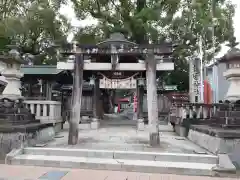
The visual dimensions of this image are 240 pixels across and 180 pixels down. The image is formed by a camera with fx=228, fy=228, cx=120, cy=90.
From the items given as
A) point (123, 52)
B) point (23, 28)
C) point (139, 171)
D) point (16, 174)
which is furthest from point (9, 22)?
point (139, 171)

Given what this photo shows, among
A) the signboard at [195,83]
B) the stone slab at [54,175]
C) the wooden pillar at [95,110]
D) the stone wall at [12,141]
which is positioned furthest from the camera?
the signboard at [195,83]

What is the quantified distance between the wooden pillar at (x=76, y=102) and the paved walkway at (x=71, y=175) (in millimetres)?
2066

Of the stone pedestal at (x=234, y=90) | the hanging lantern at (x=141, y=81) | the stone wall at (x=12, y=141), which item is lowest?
the stone wall at (x=12, y=141)

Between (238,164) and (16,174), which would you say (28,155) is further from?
(238,164)

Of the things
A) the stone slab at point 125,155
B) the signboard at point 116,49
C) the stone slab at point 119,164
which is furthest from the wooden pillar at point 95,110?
the stone slab at point 119,164

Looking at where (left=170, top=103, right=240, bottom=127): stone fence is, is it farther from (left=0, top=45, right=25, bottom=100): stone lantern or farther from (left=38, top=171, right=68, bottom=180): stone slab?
(left=0, top=45, right=25, bottom=100): stone lantern

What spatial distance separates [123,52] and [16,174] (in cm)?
529

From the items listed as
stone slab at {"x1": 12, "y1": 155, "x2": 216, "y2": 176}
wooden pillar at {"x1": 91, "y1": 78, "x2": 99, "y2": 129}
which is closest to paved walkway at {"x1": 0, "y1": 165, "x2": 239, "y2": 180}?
stone slab at {"x1": 12, "y1": 155, "x2": 216, "y2": 176}

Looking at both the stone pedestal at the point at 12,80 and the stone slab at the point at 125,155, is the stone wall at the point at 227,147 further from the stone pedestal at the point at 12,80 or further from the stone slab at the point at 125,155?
the stone pedestal at the point at 12,80

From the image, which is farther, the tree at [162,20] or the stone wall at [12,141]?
the tree at [162,20]

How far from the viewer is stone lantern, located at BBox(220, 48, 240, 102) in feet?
24.3

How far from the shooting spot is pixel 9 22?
66.2 ft

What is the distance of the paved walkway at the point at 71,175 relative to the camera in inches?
215

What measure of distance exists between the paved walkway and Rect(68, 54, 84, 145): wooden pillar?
2066mm
